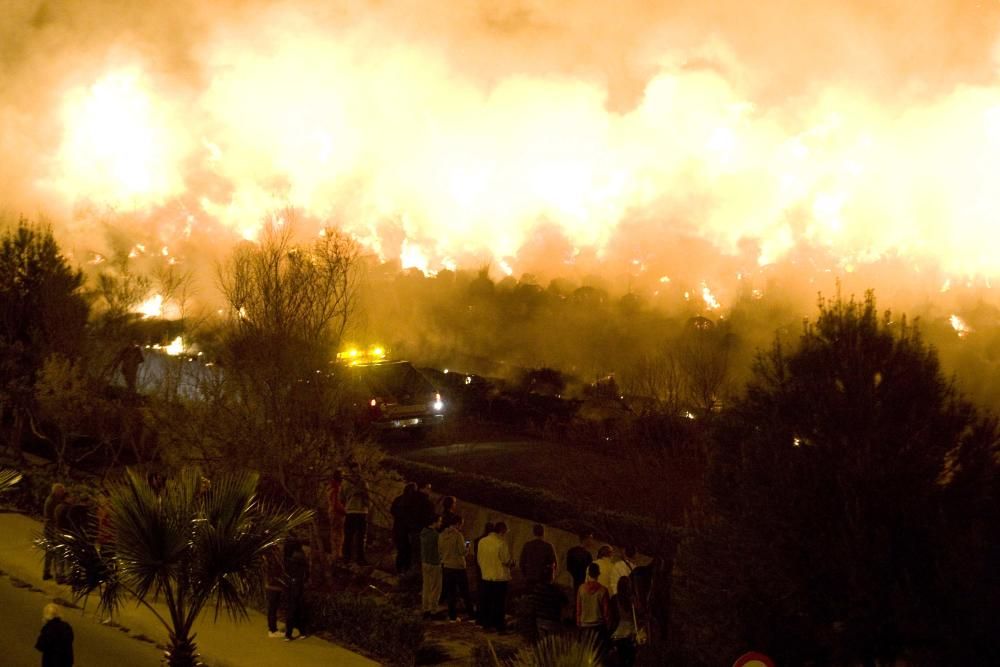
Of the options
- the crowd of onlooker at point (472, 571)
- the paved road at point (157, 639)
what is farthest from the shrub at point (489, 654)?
the paved road at point (157, 639)

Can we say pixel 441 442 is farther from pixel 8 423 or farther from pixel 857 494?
pixel 857 494

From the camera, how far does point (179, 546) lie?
876 cm

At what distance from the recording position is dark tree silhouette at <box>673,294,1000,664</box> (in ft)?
23.7

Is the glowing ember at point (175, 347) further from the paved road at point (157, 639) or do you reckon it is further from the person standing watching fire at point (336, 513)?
the paved road at point (157, 639)

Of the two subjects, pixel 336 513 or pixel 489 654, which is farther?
pixel 336 513

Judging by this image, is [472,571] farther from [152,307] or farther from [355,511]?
[152,307]

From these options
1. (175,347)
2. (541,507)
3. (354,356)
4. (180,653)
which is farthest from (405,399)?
(180,653)

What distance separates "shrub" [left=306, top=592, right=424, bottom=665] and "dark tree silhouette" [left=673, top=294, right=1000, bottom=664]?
155 inches

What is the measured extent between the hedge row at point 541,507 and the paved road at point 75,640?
19.9 feet

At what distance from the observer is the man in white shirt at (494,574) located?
12367 mm

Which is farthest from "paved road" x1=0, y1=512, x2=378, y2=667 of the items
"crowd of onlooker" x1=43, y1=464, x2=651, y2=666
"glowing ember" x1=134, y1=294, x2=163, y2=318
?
"glowing ember" x1=134, y1=294, x2=163, y2=318

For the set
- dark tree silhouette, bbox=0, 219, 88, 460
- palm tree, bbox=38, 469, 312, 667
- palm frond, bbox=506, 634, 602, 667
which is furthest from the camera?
dark tree silhouette, bbox=0, 219, 88, 460

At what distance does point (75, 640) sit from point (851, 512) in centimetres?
906

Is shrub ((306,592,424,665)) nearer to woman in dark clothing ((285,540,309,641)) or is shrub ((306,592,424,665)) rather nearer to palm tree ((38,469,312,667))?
woman in dark clothing ((285,540,309,641))
